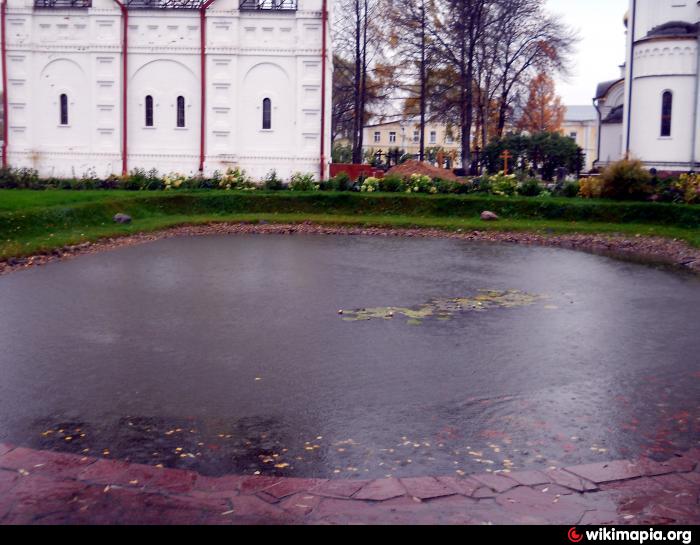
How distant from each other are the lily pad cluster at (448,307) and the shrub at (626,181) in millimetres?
13871

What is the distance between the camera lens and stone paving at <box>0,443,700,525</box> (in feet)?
16.0

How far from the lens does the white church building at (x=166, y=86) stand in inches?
1293

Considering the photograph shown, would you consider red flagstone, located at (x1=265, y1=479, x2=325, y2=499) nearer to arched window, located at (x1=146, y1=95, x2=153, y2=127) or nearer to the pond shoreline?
the pond shoreline

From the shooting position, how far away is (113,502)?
16.6 ft

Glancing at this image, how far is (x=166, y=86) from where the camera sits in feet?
109

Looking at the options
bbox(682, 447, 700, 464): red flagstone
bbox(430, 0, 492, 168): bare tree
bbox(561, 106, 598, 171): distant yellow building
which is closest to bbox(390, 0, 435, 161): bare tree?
bbox(430, 0, 492, 168): bare tree

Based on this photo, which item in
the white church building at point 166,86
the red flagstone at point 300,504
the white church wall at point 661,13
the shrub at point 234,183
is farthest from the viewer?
the white church wall at point 661,13

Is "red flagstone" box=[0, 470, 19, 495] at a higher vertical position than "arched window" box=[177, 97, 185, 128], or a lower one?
lower

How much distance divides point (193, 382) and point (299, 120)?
26.0 meters

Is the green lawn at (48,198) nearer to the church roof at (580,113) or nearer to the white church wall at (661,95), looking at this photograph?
the white church wall at (661,95)

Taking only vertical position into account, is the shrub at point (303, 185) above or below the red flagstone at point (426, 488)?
above

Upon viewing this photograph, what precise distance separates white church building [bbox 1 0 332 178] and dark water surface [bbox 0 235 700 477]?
1886 cm

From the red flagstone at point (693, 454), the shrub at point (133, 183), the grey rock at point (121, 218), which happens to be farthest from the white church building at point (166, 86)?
the red flagstone at point (693, 454)

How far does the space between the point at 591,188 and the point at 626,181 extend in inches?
56.0
